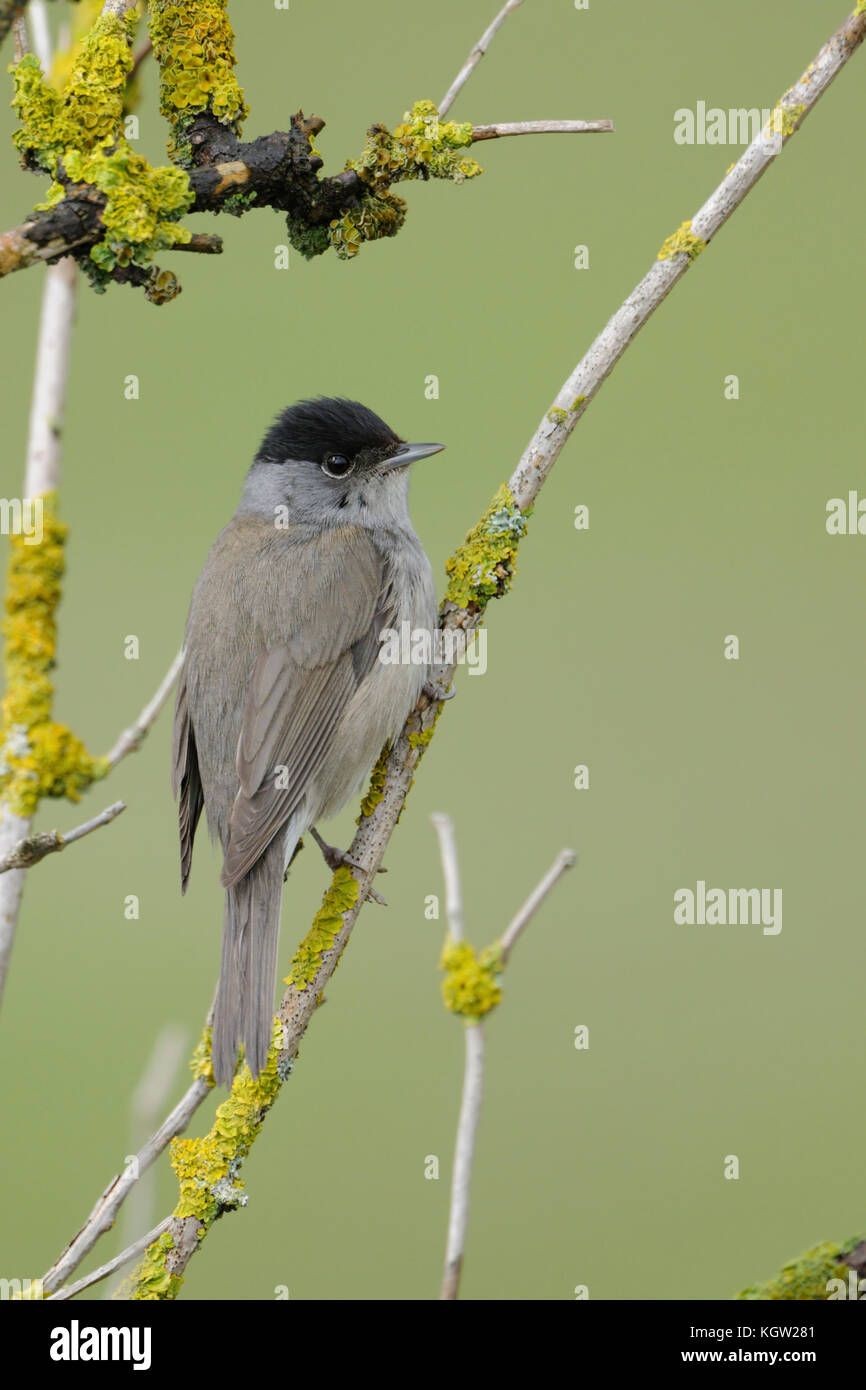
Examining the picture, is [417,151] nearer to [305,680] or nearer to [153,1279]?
[305,680]

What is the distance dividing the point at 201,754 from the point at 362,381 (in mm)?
5212

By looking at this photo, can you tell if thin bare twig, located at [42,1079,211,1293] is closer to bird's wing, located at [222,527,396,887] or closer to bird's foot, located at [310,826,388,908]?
bird's foot, located at [310,826,388,908]

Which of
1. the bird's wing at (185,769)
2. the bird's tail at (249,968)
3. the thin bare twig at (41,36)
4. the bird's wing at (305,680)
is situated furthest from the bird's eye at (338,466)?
the thin bare twig at (41,36)

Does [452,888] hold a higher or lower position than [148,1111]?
higher

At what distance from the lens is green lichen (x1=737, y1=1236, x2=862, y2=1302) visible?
1.60 m

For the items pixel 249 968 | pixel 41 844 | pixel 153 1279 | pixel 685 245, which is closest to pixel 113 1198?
pixel 153 1279

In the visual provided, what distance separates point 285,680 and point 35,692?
1300 mm

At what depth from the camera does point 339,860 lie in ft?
8.63

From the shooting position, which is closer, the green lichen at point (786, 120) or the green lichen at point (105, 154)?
the green lichen at point (105, 154)

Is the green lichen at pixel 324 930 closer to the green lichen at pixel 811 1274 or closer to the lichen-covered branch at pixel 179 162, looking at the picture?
the green lichen at pixel 811 1274

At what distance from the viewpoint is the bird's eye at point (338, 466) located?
381 cm

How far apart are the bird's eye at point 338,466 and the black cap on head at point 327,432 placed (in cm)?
1

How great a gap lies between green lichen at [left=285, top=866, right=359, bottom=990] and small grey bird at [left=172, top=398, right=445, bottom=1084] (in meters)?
0.59

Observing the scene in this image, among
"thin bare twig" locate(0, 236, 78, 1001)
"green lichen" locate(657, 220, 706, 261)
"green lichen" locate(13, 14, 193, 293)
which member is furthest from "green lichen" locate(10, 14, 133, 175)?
"green lichen" locate(657, 220, 706, 261)
